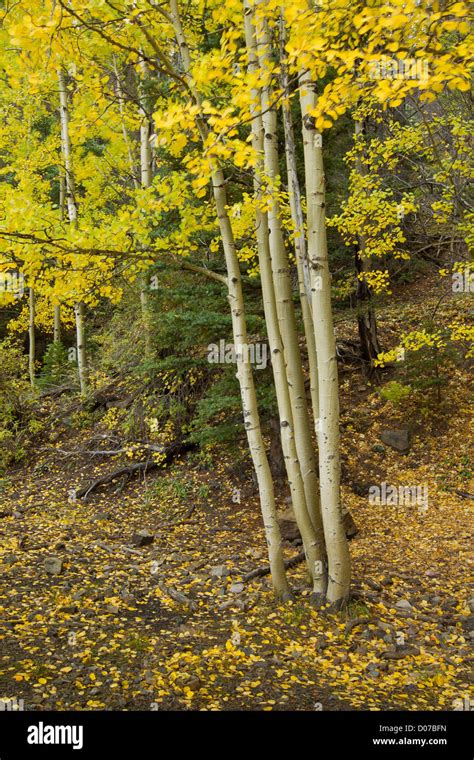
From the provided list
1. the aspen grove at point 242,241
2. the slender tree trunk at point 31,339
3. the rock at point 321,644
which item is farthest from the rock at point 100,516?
the slender tree trunk at point 31,339

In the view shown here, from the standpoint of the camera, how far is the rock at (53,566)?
5.93 m

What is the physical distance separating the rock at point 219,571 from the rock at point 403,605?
1.91m

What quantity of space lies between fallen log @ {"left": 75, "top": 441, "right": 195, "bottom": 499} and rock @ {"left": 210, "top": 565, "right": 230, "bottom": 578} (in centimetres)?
359

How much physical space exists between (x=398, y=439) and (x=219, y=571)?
536 centimetres

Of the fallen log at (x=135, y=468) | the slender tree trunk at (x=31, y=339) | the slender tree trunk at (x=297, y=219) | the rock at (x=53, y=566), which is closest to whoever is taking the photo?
the slender tree trunk at (x=297, y=219)

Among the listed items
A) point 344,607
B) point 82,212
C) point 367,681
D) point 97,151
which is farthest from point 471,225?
point 97,151

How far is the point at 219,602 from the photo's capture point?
5.43 meters

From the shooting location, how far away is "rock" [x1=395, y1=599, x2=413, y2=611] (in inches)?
205

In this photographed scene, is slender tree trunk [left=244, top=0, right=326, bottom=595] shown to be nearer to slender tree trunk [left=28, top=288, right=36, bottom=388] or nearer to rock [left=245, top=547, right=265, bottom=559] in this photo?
rock [left=245, top=547, right=265, bottom=559]

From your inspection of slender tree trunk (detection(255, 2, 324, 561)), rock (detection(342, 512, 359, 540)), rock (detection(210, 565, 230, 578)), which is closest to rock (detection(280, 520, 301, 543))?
rock (detection(342, 512, 359, 540))

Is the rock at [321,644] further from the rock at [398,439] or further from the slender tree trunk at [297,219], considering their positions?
the rock at [398,439]

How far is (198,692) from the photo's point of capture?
3719 mm
